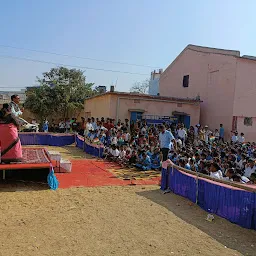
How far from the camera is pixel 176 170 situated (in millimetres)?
7770

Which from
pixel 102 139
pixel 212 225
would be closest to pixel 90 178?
pixel 212 225

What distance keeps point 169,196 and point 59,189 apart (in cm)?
284

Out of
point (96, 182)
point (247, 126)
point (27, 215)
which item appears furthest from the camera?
point (247, 126)

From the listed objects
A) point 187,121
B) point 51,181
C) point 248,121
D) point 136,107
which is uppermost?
point 136,107

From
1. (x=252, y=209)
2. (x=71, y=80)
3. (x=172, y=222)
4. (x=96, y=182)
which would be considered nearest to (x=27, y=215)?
(x=172, y=222)

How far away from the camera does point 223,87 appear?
20.2 m

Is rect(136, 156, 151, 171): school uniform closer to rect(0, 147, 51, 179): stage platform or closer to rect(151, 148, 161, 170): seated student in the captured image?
rect(151, 148, 161, 170): seated student

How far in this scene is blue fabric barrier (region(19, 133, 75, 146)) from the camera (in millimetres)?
18047

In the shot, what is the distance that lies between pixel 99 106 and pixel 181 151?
37.6 ft

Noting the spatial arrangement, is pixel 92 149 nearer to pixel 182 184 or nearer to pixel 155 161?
pixel 155 161

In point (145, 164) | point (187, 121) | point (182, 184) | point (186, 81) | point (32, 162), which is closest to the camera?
point (182, 184)

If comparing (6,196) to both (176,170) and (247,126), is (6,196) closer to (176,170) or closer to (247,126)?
(176,170)

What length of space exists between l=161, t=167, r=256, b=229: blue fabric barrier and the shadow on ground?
0.12 m

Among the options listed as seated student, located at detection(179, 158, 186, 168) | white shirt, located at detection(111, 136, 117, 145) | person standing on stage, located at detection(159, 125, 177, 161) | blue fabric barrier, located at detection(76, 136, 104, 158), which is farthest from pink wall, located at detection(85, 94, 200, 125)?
seated student, located at detection(179, 158, 186, 168)
